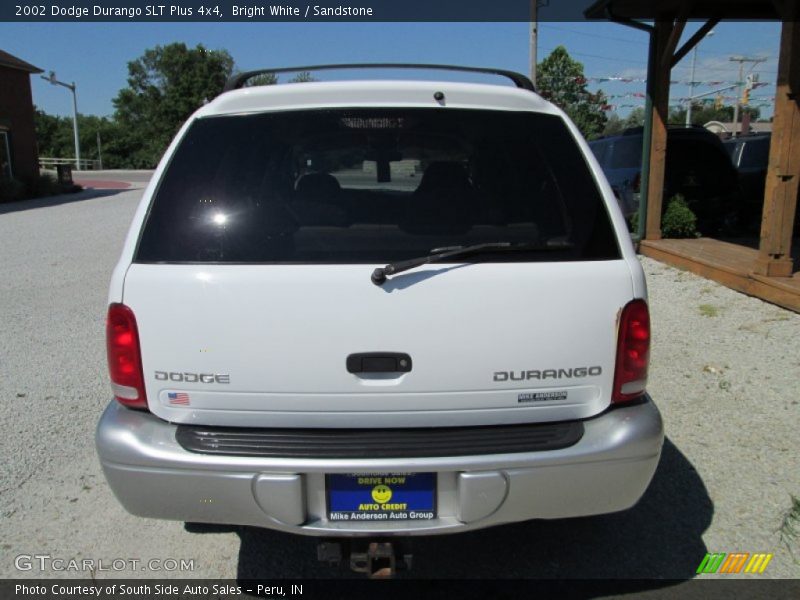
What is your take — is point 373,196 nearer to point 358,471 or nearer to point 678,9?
point 358,471

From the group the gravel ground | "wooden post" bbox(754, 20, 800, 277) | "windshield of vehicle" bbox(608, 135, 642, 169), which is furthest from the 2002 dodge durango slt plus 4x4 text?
"windshield of vehicle" bbox(608, 135, 642, 169)

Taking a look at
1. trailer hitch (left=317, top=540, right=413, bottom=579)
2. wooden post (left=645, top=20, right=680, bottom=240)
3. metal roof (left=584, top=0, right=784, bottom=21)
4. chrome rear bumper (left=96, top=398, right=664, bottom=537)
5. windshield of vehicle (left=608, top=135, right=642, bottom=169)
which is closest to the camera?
chrome rear bumper (left=96, top=398, right=664, bottom=537)

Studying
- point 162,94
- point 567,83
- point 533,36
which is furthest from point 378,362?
point 162,94

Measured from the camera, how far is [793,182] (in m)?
6.37

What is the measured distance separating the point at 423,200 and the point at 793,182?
209 inches

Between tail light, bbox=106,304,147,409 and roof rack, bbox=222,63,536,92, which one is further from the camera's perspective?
roof rack, bbox=222,63,536,92

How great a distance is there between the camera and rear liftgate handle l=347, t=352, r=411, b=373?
2.17 metres

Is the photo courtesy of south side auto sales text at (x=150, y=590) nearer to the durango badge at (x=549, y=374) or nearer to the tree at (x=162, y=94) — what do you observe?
the durango badge at (x=549, y=374)

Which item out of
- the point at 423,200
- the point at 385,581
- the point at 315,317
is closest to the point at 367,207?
the point at 423,200

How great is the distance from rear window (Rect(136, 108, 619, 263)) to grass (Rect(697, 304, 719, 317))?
4506mm

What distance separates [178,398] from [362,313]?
2.20 feet

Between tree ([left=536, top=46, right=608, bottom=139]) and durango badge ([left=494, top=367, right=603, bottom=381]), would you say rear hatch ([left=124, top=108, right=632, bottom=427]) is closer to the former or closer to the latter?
durango badge ([left=494, top=367, right=603, bottom=381])

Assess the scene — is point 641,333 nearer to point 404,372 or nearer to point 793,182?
point 404,372

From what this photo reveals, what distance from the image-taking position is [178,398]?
2.22m
